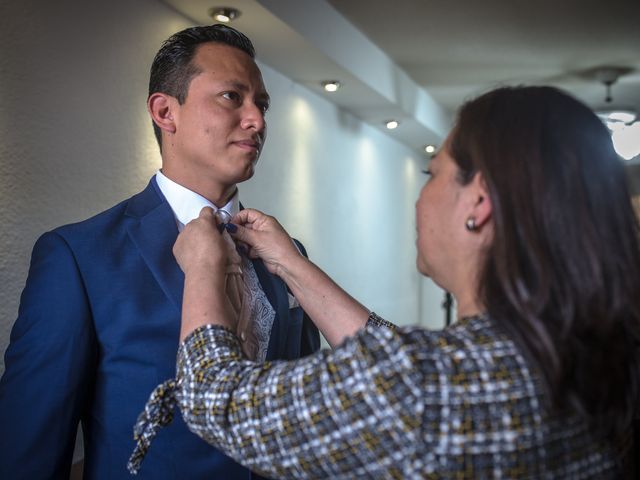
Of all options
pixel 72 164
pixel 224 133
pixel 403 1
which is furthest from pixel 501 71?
pixel 224 133

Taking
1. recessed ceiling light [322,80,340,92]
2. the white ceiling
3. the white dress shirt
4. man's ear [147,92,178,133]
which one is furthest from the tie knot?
recessed ceiling light [322,80,340,92]

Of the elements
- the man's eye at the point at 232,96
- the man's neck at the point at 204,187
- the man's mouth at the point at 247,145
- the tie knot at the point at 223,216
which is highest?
the man's eye at the point at 232,96

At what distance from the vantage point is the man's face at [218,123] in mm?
1671

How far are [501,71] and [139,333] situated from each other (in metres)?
5.29

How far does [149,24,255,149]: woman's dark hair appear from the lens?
5.63 ft

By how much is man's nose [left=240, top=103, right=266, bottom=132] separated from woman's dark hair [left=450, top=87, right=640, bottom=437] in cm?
79

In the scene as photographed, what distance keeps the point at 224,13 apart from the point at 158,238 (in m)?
2.24

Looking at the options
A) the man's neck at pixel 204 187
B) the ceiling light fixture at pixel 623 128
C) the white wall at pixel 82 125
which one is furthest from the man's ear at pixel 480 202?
the ceiling light fixture at pixel 623 128

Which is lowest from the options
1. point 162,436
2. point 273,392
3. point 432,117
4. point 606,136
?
point 162,436

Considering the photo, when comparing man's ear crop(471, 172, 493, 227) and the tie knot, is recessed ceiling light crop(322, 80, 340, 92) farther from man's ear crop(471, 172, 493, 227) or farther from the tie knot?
man's ear crop(471, 172, 493, 227)

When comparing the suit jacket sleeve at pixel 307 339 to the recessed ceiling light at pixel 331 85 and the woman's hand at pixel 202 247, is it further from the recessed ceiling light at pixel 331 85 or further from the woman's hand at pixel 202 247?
the recessed ceiling light at pixel 331 85

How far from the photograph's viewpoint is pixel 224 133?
1.68 metres

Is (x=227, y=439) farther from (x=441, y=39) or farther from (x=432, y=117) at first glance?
(x=432, y=117)

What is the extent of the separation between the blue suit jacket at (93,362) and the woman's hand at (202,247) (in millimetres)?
138
